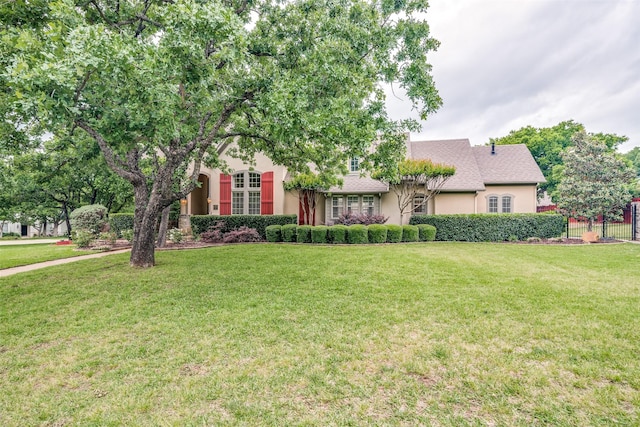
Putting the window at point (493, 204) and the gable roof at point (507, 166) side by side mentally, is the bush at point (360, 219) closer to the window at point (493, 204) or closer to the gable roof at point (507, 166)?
the window at point (493, 204)

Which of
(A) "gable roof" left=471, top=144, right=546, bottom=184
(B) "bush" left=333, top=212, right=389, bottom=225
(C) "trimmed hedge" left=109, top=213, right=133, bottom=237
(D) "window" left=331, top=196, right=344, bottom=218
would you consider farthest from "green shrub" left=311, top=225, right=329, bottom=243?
(A) "gable roof" left=471, top=144, right=546, bottom=184

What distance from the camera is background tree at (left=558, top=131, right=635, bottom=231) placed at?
14.4 m

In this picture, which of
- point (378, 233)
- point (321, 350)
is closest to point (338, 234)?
point (378, 233)

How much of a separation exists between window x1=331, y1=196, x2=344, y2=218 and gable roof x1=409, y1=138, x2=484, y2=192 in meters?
5.32

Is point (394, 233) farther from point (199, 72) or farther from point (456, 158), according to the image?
point (199, 72)

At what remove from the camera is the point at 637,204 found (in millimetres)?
13398

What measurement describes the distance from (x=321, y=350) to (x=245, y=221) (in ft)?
38.0

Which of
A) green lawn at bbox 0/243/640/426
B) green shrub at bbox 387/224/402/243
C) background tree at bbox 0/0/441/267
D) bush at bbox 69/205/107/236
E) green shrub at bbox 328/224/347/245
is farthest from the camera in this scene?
bush at bbox 69/205/107/236

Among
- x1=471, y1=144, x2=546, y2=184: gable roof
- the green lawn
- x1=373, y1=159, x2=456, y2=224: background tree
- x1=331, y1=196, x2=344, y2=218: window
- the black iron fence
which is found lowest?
the green lawn

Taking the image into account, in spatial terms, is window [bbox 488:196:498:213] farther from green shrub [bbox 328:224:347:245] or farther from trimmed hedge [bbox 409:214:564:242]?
green shrub [bbox 328:224:347:245]

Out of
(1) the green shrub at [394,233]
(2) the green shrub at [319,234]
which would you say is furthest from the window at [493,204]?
(2) the green shrub at [319,234]

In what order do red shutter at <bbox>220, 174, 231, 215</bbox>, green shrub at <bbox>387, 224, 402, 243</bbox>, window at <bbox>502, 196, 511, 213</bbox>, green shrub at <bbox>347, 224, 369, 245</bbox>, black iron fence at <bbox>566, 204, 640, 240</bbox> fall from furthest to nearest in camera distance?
window at <bbox>502, 196, 511, 213</bbox> < red shutter at <bbox>220, 174, 231, 215</bbox> < black iron fence at <bbox>566, 204, 640, 240</bbox> < green shrub at <bbox>387, 224, 402, 243</bbox> < green shrub at <bbox>347, 224, 369, 245</bbox>

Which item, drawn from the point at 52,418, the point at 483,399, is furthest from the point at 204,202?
the point at 483,399

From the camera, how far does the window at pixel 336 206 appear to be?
16797 millimetres
